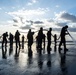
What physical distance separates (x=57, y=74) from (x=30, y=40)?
16.4m

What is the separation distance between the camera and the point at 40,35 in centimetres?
2402

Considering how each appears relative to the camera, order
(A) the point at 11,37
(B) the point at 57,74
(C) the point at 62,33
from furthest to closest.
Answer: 1. (A) the point at 11,37
2. (C) the point at 62,33
3. (B) the point at 57,74

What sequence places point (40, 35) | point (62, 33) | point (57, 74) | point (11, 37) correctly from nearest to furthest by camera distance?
point (57, 74)
point (62, 33)
point (40, 35)
point (11, 37)

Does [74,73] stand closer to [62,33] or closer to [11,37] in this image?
[62,33]

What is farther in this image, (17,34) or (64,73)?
(17,34)

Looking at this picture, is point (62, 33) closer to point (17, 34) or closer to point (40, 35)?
point (40, 35)

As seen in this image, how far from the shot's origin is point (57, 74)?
8320mm

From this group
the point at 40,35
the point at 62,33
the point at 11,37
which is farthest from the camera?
the point at 11,37

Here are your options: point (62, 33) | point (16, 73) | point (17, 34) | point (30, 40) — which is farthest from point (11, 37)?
point (16, 73)

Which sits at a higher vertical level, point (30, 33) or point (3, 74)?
point (30, 33)

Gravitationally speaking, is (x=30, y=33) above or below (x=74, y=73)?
above

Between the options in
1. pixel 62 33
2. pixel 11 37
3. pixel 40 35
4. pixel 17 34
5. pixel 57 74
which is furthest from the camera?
pixel 11 37

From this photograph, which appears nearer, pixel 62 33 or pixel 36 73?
pixel 36 73

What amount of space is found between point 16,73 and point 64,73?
1861 millimetres
